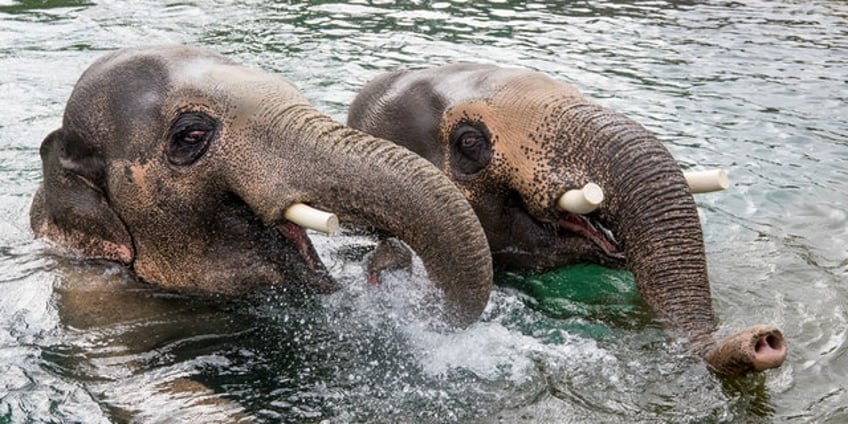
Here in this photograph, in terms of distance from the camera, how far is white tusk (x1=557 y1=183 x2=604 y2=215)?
4.37 m

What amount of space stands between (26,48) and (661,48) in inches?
247

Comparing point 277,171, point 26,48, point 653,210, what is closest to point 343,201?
point 277,171

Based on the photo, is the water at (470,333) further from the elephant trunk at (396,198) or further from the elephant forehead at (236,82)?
the elephant forehead at (236,82)

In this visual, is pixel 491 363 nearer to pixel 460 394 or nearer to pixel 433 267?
pixel 460 394

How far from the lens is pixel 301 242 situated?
467cm

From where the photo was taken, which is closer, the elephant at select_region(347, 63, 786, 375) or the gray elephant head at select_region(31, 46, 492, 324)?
the gray elephant head at select_region(31, 46, 492, 324)

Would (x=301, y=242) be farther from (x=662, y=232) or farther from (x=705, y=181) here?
(x=705, y=181)

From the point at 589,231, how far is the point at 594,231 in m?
0.02

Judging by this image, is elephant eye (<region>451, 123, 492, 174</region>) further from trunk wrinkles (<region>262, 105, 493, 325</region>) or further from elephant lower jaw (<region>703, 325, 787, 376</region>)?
elephant lower jaw (<region>703, 325, 787, 376</region>)

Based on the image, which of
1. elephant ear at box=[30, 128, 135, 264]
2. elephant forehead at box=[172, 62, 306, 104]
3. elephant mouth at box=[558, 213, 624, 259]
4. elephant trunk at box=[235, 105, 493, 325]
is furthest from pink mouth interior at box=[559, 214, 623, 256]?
elephant ear at box=[30, 128, 135, 264]

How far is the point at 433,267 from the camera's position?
4.00 meters

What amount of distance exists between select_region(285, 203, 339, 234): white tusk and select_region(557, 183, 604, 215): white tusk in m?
1.04

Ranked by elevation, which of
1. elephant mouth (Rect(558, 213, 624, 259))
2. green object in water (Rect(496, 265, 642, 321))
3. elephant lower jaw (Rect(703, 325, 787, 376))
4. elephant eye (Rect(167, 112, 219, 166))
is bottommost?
green object in water (Rect(496, 265, 642, 321))

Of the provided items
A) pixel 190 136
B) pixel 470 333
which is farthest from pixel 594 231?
pixel 190 136
